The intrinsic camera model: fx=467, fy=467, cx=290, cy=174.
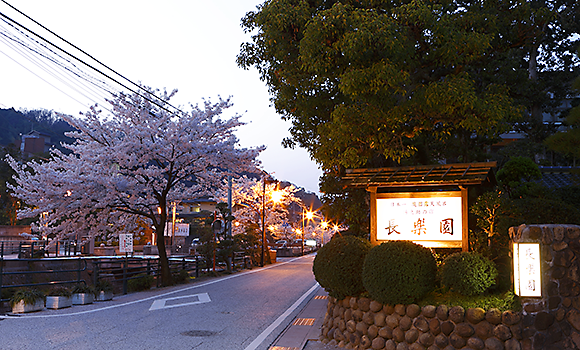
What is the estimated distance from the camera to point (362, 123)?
1023 cm

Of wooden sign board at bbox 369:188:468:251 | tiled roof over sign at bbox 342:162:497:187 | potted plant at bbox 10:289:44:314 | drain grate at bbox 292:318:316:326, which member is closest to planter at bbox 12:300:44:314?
potted plant at bbox 10:289:44:314

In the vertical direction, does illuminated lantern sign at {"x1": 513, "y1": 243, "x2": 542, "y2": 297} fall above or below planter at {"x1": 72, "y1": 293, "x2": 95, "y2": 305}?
above

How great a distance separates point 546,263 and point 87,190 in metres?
17.3

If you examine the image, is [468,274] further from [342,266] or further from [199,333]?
[199,333]

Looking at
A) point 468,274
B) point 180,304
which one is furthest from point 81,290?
point 468,274

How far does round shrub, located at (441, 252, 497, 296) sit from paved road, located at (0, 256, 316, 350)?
355cm

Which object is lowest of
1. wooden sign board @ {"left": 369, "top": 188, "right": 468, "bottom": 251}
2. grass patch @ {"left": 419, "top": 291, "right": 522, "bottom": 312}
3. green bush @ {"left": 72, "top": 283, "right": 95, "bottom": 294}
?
green bush @ {"left": 72, "top": 283, "right": 95, "bottom": 294}

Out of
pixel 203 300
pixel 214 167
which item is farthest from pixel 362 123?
pixel 214 167

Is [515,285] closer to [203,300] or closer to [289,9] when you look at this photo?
[289,9]

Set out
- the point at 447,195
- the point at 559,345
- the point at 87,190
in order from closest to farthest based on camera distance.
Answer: the point at 559,345
the point at 447,195
the point at 87,190

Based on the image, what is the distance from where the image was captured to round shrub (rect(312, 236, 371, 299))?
8.55 metres

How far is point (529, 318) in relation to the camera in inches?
274

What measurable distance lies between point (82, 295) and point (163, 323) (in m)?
4.55

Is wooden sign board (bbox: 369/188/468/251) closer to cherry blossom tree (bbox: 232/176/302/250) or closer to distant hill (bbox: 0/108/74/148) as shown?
cherry blossom tree (bbox: 232/176/302/250)
